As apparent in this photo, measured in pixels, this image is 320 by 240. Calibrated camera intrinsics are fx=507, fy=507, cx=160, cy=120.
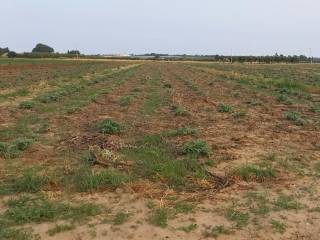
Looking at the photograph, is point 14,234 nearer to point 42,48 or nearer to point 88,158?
point 88,158

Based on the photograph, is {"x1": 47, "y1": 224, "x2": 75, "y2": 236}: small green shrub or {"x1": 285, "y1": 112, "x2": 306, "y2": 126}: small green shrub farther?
{"x1": 285, "y1": 112, "x2": 306, "y2": 126}: small green shrub

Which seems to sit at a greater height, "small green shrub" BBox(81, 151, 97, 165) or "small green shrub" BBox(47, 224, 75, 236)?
"small green shrub" BBox(81, 151, 97, 165)

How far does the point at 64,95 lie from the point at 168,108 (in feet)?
22.1

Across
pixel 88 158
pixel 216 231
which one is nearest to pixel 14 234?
pixel 216 231

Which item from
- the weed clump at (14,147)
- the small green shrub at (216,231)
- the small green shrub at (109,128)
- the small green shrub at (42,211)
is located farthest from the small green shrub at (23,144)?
the small green shrub at (216,231)

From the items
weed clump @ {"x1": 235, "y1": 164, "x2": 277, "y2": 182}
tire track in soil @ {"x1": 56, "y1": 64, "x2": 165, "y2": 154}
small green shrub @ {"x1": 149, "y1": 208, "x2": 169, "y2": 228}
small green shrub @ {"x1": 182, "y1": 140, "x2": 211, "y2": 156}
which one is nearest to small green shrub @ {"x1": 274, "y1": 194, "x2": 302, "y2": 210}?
weed clump @ {"x1": 235, "y1": 164, "x2": 277, "y2": 182}

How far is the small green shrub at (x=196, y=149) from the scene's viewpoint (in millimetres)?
10664

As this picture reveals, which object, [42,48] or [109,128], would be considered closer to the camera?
[109,128]

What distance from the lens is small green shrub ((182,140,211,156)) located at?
1066 cm

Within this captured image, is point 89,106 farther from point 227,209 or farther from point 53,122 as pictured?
point 227,209

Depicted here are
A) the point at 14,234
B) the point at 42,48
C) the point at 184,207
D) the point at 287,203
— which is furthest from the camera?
the point at 42,48

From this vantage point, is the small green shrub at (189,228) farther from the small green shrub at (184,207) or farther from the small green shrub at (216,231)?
the small green shrub at (184,207)

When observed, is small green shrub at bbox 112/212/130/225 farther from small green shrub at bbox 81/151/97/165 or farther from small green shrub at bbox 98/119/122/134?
small green shrub at bbox 98/119/122/134

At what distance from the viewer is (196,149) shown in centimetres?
1077
